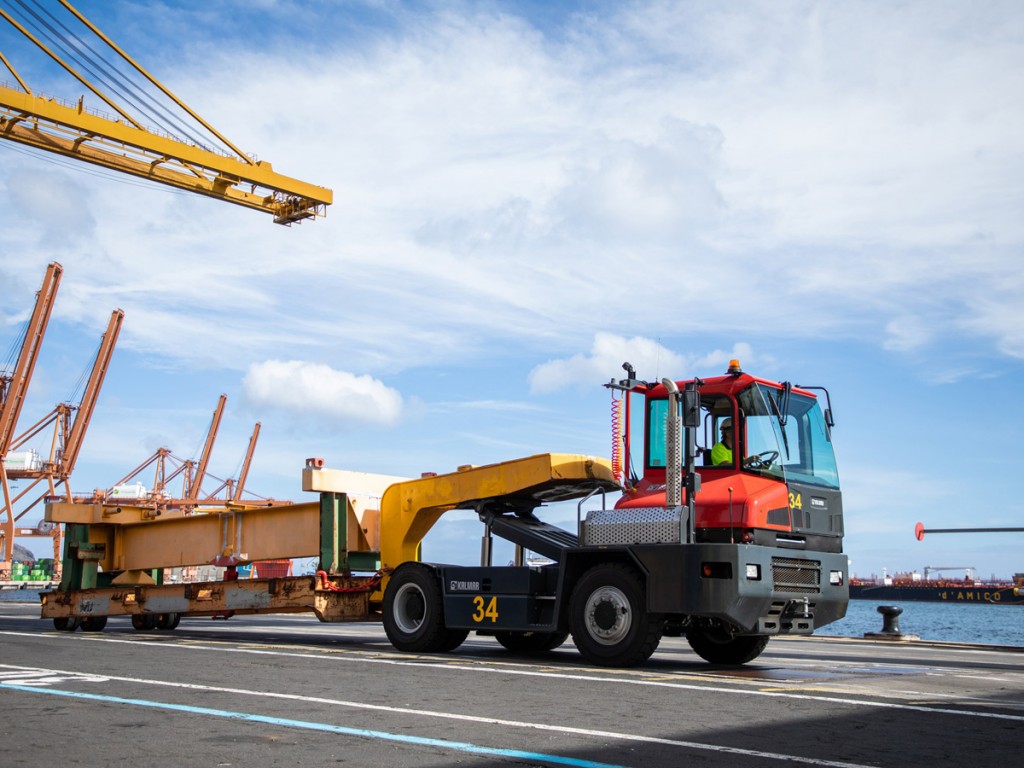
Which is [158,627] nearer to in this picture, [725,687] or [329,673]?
[329,673]

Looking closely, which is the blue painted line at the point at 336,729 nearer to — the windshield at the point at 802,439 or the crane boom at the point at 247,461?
the windshield at the point at 802,439

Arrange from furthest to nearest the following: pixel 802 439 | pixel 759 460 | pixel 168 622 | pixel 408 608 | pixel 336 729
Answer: pixel 168 622 → pixel 408 608 → pixel 802 439 → pixel 759 460 → pixel 336 729

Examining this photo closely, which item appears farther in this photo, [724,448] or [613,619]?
[724,448]

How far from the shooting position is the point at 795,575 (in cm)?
1191

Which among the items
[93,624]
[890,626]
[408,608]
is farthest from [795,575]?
[93,624]

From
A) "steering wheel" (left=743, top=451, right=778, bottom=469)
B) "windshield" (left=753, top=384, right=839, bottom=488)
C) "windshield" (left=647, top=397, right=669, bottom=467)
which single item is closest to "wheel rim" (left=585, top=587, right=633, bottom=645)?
"windshield" (left=647, top=397, right=669, bottom=467)

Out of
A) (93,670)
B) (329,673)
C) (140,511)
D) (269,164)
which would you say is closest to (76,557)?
(140,511)

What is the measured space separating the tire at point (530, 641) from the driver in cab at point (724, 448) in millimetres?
4008

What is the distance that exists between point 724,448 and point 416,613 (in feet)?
16.1

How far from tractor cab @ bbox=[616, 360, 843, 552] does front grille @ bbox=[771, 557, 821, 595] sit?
19 cm

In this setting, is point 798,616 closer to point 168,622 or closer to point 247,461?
point 168,622

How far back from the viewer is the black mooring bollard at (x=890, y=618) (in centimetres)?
2011

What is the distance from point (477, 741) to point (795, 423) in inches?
264

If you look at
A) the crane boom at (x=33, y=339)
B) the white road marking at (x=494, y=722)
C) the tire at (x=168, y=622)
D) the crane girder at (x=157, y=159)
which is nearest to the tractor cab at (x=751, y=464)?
the white road marking at (x=494, y=722)
